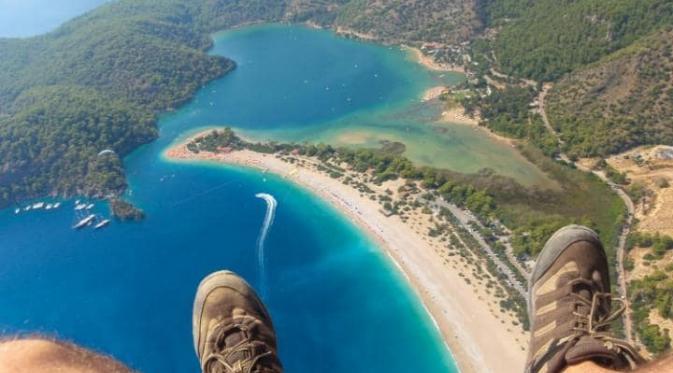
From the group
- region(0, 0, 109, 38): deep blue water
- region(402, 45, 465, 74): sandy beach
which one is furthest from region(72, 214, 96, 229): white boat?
region(0, 0, 109, 38): deep blue water

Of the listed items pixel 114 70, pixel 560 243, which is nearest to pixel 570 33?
pixel 114 70

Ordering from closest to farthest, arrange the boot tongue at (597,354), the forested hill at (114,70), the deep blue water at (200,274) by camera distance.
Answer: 1. the boot tongue at (597,354)
2. the deep blue water at (200,274)
3. the forested hill at (114,70)

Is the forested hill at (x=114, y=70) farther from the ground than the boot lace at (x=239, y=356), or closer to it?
closer to it

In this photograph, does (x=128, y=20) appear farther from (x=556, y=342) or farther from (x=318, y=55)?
(x=556, y=342)

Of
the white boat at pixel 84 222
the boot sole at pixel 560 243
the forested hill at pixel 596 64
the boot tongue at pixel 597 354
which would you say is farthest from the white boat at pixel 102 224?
the boot tongue at pixel 597 354

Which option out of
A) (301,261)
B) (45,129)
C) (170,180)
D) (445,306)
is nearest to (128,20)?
(45,129)

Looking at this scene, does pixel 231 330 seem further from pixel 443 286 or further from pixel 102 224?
pixel 102 224

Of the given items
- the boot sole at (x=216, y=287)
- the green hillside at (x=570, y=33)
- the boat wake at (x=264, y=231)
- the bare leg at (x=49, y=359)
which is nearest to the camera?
the bare leg at (x=49, y=359)

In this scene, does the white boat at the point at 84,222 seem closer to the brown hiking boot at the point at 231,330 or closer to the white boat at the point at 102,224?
the white boat at the point at 102,224
